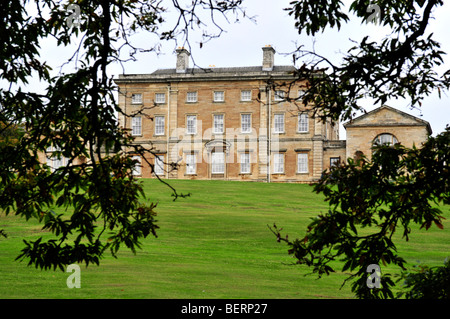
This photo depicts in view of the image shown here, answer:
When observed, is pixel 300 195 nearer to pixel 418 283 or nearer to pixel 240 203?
pixel 240 203

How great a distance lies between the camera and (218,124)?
49.2 metres

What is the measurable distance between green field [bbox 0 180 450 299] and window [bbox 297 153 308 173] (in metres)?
17.7

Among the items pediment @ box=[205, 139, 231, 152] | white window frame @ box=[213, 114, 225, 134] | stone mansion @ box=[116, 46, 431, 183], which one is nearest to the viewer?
stone mansion @ box=[116, 46, 431, 183]

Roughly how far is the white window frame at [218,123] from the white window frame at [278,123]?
4.56 m

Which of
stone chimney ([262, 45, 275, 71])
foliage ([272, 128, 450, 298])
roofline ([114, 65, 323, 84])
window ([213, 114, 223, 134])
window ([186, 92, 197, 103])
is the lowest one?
foliage ([272, 128, 450, 298])

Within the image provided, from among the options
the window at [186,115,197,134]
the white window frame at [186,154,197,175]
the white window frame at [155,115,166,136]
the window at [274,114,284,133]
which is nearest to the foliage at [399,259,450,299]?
the window at [274,114,284,133]

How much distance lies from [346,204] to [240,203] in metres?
23.3

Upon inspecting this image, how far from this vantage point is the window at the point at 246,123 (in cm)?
4850

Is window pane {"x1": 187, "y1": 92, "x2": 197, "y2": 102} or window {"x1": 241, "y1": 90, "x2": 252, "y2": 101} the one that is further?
window pane {"x1": 187, "y1": 92, "x2": 197, "y2": 102}

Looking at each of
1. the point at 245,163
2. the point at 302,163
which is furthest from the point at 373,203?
the point at 245,163

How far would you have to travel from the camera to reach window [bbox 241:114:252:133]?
48.5 metres

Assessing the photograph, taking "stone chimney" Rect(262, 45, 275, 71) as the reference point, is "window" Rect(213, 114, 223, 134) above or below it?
below

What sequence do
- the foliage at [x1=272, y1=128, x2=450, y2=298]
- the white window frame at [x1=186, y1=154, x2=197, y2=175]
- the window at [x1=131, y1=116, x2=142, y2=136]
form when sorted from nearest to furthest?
the foliage at [x1=272, y1=128, x2=450, y2=298] → the white window frame at [x1=186, y1=154, x2=197, y2=175] → the window at [x1=131, y1=116, x2=142, y2=136]

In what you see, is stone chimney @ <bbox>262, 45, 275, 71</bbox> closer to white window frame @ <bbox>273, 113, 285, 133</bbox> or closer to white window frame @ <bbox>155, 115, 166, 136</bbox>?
white window frame @ <bbox>273, 113, 285, 133</bbox>
